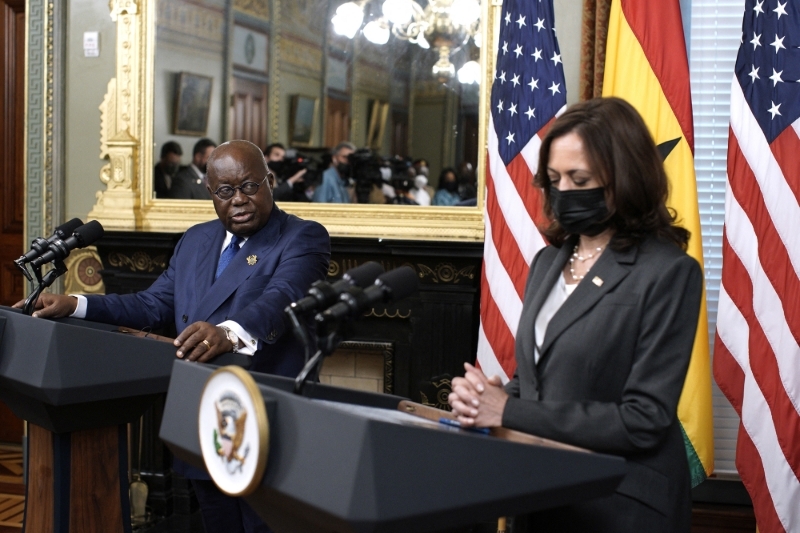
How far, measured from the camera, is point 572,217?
1664 mm

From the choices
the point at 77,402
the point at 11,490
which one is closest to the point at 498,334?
the point at 77,402

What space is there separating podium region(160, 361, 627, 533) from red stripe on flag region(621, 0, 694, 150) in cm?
215

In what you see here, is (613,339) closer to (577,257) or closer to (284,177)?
(577,257)

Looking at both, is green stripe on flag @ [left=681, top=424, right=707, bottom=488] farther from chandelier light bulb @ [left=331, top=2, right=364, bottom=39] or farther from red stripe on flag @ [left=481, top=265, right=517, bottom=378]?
chandelier light bulb @ [left=331, top=2, right=364, bottom=39]

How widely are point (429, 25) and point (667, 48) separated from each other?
4.44ft

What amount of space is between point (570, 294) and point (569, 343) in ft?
0.35

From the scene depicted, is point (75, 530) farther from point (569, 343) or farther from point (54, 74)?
point (54, 74)

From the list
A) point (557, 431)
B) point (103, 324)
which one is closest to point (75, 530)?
point (103, 324)

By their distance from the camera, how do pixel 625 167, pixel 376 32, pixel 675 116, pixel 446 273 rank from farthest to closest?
pixel 376 32, pixel 446 273, pixel 675 116, pixel 625 167

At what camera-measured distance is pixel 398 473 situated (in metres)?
1.23

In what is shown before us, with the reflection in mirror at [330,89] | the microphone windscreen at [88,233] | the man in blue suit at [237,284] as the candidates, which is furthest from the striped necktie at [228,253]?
the reflection in mirror at [330,89]

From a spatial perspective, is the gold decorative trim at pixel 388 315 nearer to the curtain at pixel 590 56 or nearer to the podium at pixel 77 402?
the curtain at pixel 590 56

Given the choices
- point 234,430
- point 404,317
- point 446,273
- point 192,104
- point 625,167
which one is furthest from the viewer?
point 192,104

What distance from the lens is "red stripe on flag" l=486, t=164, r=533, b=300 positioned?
11.7 feet
